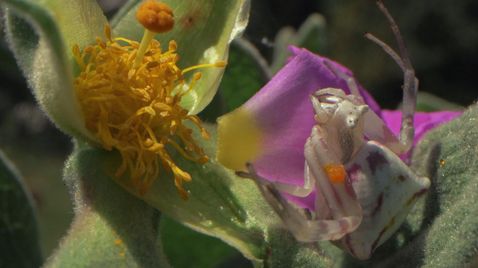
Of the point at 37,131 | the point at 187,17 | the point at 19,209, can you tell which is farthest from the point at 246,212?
the point at 37,131

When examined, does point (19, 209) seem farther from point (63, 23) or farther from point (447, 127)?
point (447, 127)

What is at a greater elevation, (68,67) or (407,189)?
(68,67)

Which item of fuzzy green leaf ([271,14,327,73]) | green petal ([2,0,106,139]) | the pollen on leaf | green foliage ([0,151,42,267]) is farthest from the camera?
fuzzy green leaf ([271,14,327,73])

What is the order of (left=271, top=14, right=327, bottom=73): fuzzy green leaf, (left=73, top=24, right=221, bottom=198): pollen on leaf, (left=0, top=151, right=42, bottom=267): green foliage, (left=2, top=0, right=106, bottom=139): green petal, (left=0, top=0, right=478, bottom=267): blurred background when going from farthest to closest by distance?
1. (left=0, top=0, right=478, bottom=267): blurred background
2. (left=271, top=14, right=327, bottom=73): fuzzy green leaf
3. (left=0, top=151, right=42, bottom=267): green foliage
4. (left=73, top=24, right=221, bottom=198): pollen on leaf
5. (left=2, top=0, right=106, bottom=139): green petal

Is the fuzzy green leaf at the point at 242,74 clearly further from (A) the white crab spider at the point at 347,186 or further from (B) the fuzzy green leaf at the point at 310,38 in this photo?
(A) the white crab spider at the point at 347,186

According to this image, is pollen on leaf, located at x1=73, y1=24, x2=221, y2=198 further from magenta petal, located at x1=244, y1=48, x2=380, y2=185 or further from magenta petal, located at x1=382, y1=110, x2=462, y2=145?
magenta petal, located at x1=382, y1=110, x2=462, y2=145

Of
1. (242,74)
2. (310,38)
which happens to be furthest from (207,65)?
(310,38)

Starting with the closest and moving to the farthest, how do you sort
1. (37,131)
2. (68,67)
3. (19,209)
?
(68,67) → (19,209) → (37,131)

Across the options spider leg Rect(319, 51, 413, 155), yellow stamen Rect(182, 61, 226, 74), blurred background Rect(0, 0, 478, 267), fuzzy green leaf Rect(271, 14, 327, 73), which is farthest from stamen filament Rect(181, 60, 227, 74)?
blurred background Rect(0, 0, 478, 267)
